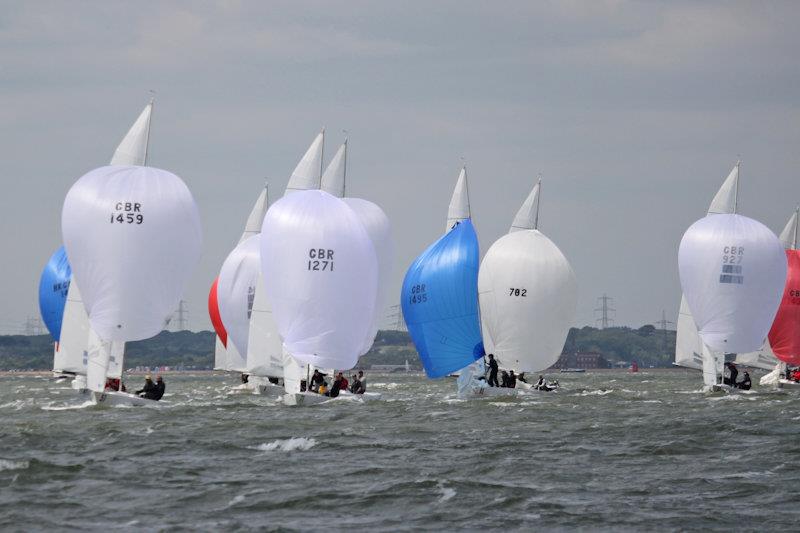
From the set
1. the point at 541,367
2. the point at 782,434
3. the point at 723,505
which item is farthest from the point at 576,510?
the point at 541,367

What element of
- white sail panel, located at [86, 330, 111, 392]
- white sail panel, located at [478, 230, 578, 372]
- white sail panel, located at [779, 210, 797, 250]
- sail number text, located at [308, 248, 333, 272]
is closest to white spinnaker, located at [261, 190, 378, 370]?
sail number text, located at [308, 248, 333, 272]

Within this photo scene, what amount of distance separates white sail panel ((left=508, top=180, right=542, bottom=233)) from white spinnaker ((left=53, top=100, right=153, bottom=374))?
20.2 m

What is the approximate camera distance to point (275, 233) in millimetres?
47000

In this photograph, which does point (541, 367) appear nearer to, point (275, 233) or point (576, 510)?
point (275, 233)

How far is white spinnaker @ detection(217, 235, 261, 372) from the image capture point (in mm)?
65562

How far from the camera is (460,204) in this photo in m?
62.9

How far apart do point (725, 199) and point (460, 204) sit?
38.8 feet

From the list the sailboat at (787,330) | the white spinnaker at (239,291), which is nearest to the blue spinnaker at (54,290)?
the white spinnaker at (239,291)

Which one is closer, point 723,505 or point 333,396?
point 723,505

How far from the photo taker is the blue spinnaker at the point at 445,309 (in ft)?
173

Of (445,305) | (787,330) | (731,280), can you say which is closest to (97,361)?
(445,305)

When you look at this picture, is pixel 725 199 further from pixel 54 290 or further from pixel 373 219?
pixel 54 290

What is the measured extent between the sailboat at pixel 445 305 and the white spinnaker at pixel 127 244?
39.1 feet

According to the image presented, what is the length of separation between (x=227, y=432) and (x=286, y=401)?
12.0m
